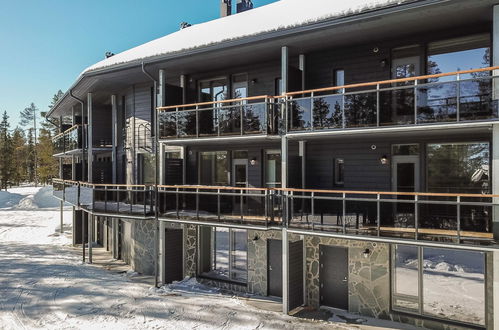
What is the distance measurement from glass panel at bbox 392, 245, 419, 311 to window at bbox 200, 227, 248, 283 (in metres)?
5.72

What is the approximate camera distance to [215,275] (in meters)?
15.6

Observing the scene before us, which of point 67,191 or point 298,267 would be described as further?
point 67,191

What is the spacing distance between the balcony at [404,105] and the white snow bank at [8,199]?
47.2 meters

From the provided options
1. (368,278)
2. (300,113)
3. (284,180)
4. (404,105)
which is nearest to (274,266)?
(368,278)

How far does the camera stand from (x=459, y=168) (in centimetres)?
1083

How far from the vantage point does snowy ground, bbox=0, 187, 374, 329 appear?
36.7 feet

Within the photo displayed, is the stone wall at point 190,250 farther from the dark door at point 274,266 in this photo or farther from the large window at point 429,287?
the large window at point 429,287

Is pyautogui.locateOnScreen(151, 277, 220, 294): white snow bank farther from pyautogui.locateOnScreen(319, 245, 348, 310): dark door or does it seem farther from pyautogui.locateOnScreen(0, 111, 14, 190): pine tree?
pyautogui.locateOnScreen(0, 111, 14, 190): pine tree

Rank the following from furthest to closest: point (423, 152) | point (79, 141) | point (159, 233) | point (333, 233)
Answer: point (79, 141)
point (159, 233)
point (423, 152)
point (333, 233)

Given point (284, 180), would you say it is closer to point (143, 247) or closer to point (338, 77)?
point (338, 77)

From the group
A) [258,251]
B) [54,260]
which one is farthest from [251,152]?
[54,260]

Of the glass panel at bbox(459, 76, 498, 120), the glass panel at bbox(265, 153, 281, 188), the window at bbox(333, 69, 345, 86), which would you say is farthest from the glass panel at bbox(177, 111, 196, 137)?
the glass panel at bbox(459, 76, 498, 120)

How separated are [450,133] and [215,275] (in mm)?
10655

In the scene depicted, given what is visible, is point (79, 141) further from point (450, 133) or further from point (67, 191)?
point (450, 133)
